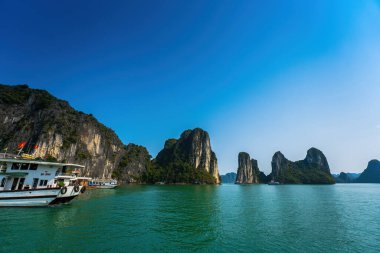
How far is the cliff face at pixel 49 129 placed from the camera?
3585 inches

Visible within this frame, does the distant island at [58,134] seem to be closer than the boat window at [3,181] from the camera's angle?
No

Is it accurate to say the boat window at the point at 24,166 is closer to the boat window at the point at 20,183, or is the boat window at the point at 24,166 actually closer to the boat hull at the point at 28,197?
the boat window at the point at 20,183

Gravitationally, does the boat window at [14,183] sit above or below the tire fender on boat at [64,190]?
above

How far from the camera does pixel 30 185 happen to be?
2852cm

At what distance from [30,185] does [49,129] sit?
7765 centimetres

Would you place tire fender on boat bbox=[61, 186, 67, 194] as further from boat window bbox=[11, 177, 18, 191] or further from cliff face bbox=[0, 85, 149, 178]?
cliff face bbox=[0, 85, 149, 178]

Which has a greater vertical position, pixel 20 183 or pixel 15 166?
pixel 15 166

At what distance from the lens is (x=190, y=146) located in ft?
647

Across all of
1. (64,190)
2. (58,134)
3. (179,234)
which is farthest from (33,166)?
(58,134)

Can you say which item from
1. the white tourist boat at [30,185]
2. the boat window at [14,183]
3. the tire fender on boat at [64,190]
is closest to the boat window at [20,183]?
the white tourist boat at [30,185]

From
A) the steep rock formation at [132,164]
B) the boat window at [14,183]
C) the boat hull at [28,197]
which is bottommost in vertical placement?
the boat hull at [28,197]

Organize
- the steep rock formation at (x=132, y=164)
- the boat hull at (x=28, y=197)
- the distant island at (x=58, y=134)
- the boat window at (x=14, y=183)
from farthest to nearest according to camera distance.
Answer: the steep rock formation at (x=132, y=164) → the distant island at (x=58, y=134) → the boat window at (x=14, y=183) → the boat hull at (x=28, y=197)

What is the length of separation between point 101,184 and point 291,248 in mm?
82044

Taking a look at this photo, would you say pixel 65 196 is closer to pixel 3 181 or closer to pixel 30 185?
pixel 30 185
